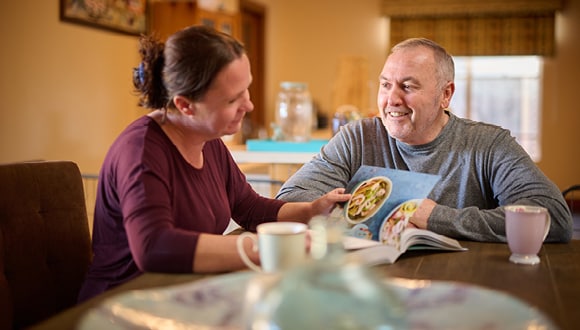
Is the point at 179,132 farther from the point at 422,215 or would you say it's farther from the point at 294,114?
the point at 294,114

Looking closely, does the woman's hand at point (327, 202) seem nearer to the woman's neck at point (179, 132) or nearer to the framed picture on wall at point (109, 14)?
the woman's neck at point (179, 132)

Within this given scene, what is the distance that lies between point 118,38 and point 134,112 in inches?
23.3

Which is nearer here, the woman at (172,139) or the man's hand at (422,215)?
the woman at (172,139)

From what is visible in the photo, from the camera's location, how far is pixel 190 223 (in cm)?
145

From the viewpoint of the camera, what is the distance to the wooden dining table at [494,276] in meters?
1.01

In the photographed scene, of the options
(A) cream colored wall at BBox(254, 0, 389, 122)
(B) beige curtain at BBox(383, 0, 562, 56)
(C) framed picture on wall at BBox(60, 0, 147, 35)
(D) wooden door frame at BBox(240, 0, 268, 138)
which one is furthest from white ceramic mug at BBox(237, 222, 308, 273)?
(B) beige curtain at BBox(383, 0, 562, 56)

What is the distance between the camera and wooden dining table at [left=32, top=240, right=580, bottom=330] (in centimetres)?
101

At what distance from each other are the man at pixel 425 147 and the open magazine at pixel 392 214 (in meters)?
0.29

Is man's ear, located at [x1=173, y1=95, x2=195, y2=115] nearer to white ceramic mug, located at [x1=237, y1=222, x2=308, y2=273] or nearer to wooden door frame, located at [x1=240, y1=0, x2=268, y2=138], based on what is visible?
white ceramic mug, located at [x1=237, y1=222, x2=308, y2=273]

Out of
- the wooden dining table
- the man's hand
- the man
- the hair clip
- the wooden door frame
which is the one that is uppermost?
the wooden door frame

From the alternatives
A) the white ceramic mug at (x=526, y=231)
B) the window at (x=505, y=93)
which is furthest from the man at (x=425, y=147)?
the window at (x=505, y=93)

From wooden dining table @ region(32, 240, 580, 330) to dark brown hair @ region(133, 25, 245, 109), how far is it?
0.43 metres

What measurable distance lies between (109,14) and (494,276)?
3857mm

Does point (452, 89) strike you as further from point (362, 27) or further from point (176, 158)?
point (362, 27)
